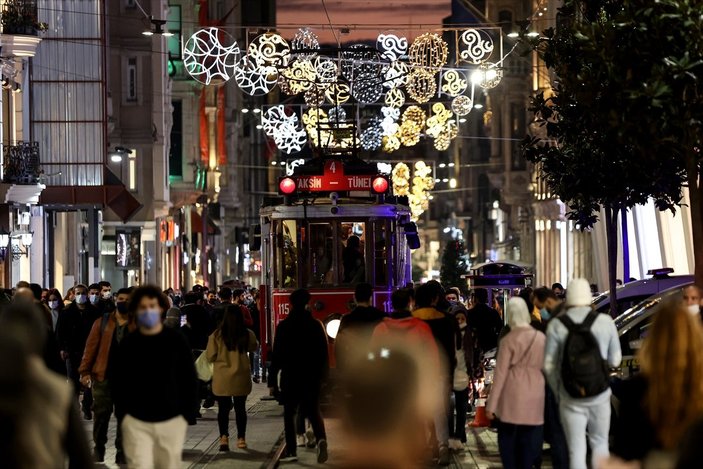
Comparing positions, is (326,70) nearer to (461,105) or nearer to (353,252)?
(461,105)

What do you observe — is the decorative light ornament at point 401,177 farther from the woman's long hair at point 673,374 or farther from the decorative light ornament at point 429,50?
the woman's long hair at point 673,374

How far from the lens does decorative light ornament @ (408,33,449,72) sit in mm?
32938

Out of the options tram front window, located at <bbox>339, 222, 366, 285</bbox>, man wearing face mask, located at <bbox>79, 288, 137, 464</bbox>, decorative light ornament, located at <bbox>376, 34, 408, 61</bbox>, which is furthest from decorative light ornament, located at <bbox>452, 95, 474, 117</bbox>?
man wearing face mask, located at <bbox>79, 288, 137, 464</bbox>

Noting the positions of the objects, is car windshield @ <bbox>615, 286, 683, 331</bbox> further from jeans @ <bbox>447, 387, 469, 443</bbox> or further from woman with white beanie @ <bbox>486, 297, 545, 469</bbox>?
woman with white beanie @ <bbox>486, 297, 545, 469</bbox>

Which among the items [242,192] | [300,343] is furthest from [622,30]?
[242,192]

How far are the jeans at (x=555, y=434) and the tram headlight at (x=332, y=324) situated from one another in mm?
9812

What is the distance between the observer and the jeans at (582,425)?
1252cm

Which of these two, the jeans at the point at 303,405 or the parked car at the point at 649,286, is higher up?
the parked car at the point at 649,286

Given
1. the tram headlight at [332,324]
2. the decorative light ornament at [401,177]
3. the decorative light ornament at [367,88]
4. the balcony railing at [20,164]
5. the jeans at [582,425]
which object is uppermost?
the decorative light ornament at [367,88]

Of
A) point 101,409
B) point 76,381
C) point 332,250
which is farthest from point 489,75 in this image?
point 101,409

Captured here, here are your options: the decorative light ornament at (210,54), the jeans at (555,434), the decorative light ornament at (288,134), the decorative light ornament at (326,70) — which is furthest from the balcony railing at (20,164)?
the jeans at (555,434)

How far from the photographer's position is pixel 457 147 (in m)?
136

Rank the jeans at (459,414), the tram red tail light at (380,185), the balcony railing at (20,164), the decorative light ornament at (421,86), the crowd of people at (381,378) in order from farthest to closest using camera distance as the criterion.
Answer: the balcony railing at (20,164) → the decorative light ornament at (421,86) → the tram red tail light at (380,185) → the jeans at (459,414) → the crowd of people at (381,378)

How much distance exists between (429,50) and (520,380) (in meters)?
20.1
